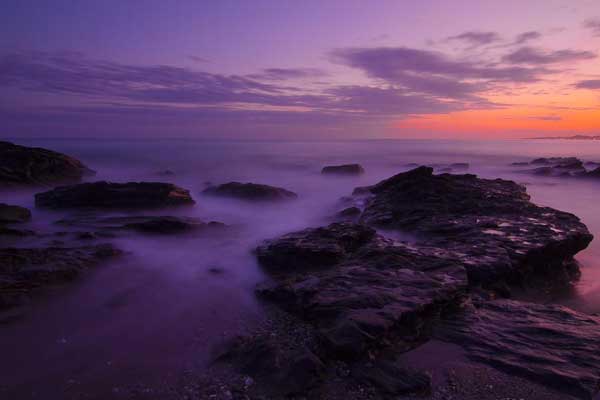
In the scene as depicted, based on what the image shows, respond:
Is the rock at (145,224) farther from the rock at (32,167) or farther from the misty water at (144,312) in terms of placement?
the rock at (32,167)

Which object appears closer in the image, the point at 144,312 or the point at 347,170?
the point at 144,312

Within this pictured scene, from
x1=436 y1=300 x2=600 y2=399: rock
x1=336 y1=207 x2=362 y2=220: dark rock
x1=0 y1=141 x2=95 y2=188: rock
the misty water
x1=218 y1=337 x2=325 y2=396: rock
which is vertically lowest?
the misty water

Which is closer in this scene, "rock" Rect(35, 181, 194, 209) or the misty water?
the misty water

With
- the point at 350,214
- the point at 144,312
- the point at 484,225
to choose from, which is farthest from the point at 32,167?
the point at 484,225

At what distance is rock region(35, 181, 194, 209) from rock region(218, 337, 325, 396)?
8836 millimetres

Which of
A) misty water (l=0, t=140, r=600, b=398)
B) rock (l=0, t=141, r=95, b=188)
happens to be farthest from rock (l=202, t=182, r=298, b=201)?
rock (l=0, t=141, r=95, b=188)

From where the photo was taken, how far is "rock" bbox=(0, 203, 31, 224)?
29.1 feet

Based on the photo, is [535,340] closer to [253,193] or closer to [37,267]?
[37,267]

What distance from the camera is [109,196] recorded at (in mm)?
11258

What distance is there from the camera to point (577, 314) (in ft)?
15.1

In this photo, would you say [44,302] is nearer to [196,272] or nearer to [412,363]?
[196,272]

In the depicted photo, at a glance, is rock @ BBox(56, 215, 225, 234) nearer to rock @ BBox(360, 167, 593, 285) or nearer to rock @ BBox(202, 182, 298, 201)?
rock @ BBox(202, 182, 298, 201)

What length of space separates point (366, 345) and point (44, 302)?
A: 4167 mm

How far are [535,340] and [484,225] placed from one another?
3.59m
